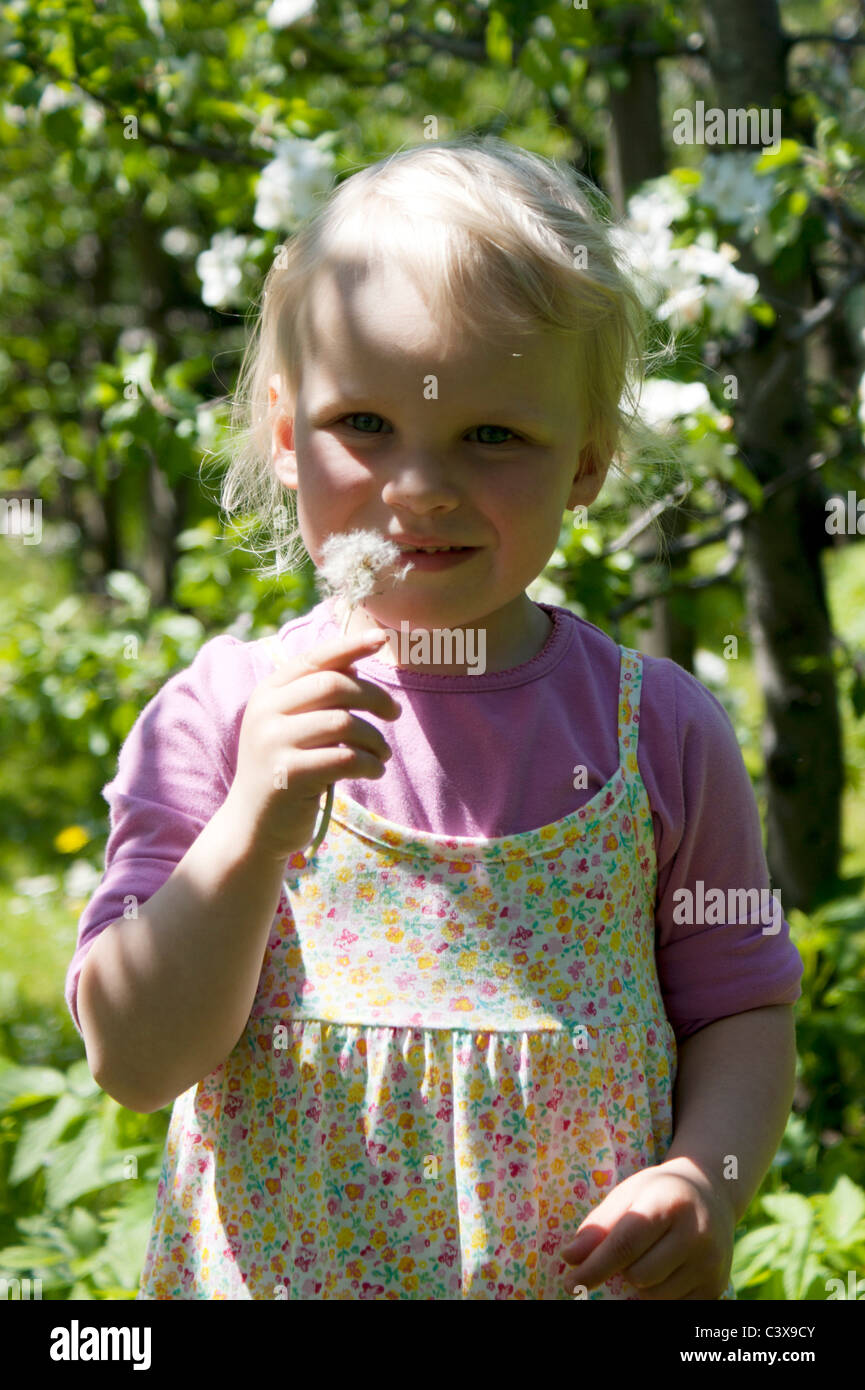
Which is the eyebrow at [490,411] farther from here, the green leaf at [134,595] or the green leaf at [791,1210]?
the green leaf at [134,595]

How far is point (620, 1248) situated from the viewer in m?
1.31

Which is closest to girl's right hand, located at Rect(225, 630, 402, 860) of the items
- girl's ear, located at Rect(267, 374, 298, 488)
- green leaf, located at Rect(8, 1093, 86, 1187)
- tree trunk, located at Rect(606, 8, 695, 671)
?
girl's ear, located at Rect(267, 374, 298, 488)

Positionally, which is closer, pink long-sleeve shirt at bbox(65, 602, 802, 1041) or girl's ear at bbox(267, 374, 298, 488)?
pink long-sleeve shirt at bbox(65, 602, 802, 1041)

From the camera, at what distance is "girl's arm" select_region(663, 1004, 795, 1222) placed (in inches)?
56.1

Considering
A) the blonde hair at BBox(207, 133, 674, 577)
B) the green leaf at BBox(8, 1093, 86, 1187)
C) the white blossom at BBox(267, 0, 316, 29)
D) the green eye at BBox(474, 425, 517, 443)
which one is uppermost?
the white blossom at BBox(267, 0, 316, 29)

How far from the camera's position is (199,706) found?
146 cm

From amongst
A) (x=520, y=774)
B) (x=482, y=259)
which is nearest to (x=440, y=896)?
(x=520, y=774)

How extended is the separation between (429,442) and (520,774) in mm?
356

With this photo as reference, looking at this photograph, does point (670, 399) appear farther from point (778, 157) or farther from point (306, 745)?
point (306, 745)

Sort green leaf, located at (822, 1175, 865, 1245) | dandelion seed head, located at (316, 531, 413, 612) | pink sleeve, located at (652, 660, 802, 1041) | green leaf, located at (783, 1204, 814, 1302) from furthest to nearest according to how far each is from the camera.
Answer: green leaf, located at (822, 1175, 865, 1245)
green leaf, located at (783, 1204, 814, 1302)
pink sleeve, located at (652, 660, 802, 1041)
dandelion seed head, located at (316, 531, 413, 612)

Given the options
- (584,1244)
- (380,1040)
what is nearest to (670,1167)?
(584,1244)

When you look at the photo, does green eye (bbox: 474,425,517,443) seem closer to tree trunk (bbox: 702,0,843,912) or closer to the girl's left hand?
the girl's left hand

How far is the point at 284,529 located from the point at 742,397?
1.48 m

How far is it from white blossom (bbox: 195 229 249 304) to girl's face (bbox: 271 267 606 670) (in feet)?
5.03
